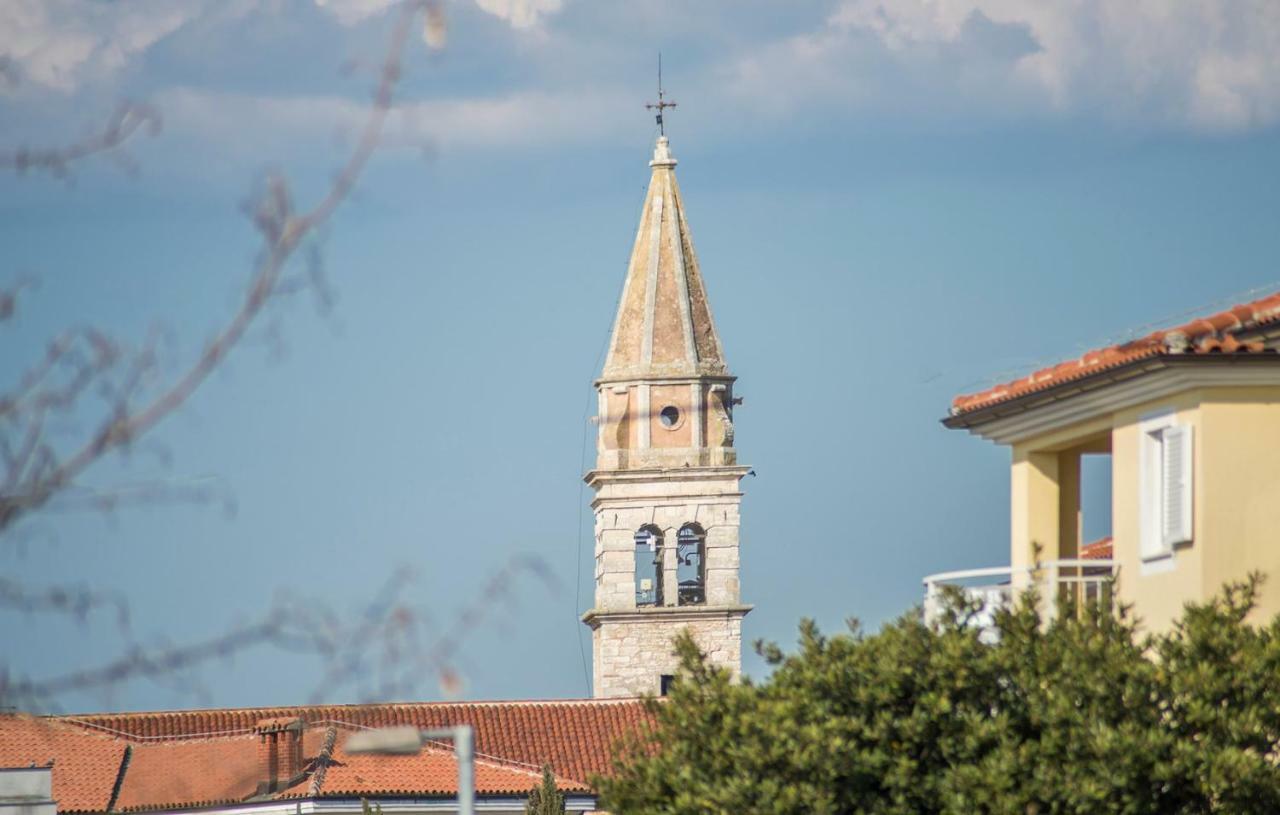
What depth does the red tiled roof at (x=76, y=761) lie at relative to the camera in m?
52.9

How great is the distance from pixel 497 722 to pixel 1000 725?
45.1 m

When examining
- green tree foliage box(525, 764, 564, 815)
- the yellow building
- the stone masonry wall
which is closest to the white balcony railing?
the yellow building

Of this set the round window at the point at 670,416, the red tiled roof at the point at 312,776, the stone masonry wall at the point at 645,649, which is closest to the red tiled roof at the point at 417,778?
the red tiled roof at the point at 312,776

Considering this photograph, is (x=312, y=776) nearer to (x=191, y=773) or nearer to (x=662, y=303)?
(x=191, y=773)

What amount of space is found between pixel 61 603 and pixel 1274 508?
12916 millimetres

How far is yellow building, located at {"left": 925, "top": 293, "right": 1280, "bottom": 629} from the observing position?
1838 cm

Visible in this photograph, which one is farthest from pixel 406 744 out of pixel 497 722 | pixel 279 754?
pixel 497 722

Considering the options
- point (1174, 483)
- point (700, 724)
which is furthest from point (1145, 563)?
point (700, 724)

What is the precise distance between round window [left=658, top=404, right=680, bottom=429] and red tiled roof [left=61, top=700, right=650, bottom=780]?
46.8 feet

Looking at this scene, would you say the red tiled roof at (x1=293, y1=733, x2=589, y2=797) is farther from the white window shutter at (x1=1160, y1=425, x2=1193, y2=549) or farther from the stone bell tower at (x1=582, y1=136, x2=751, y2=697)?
the white window shutter at (x1=1160, y1=425, x2=1193, y2=549)

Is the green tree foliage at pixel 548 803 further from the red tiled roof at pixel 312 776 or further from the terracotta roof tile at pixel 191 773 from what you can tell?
the terracotta roof tile at pixel 191 773

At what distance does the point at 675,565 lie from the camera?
2982 inches

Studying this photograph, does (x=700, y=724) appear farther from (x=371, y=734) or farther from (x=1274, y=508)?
(x=371, y=734)

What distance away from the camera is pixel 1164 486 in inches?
748
